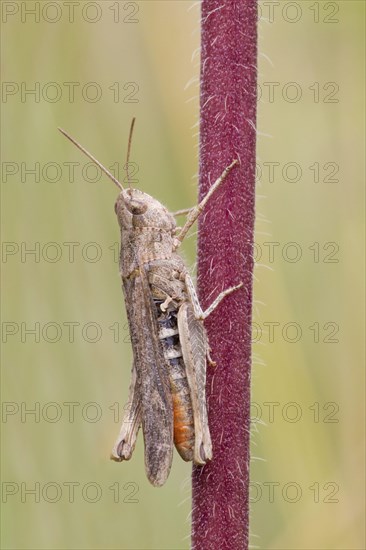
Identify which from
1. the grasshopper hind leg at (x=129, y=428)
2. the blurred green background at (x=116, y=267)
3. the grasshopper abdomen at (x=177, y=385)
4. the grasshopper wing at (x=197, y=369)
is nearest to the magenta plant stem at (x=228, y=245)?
the grasshopper wing at (x=197, y=369)

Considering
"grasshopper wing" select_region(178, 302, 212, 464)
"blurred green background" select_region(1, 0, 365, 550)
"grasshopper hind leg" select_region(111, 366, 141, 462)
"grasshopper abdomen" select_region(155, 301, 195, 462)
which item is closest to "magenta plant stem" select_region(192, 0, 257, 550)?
"grasshopper wing" select_region(178, 302, 212, 464)

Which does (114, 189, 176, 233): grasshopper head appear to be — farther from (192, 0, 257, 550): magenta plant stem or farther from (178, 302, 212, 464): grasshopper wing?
(192, 0, 257, 550): magenta plant stem

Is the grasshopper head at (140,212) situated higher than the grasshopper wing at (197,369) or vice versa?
the grasshopper head at (140,212)

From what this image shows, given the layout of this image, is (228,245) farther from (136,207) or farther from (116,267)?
(116,267)

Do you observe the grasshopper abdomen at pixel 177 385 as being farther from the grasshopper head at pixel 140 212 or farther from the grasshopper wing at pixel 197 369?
the grasshopper head at pixel 140 212

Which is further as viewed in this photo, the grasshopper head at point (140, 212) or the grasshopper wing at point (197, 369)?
the grasshopper head at point (140, 212)

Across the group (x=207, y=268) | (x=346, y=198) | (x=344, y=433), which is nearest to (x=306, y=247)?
(x=346, y=198)

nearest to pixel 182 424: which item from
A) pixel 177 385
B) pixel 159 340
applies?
pixel 177 385
